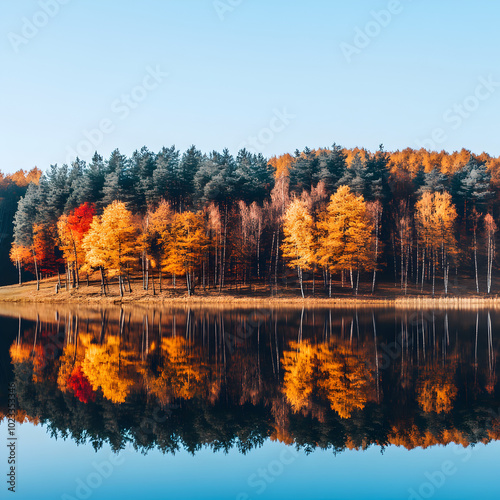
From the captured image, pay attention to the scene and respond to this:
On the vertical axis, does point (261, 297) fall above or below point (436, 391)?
below

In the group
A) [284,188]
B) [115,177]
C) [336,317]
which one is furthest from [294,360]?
[115,177]

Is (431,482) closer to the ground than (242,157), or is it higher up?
closer to the ground

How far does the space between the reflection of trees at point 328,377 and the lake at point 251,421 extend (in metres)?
0.08

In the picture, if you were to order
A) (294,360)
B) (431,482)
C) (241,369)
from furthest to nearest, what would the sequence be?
(294,360)
(241,369)
(431,482)

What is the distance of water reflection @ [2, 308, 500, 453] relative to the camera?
14125 millimetres

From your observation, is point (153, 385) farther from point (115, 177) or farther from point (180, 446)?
point (115, 177)

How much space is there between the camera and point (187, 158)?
293ft

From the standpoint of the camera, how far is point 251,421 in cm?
1479

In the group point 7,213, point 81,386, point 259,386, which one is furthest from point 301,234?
Answer: point 7,213

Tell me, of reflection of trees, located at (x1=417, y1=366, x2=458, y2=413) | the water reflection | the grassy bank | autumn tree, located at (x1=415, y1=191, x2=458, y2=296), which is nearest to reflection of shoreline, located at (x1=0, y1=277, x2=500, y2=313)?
the grassy bank

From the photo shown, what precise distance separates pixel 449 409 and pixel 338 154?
75.7 metres

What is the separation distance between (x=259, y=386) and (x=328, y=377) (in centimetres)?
318

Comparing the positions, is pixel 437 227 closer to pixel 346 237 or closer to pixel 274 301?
pixel 346 237

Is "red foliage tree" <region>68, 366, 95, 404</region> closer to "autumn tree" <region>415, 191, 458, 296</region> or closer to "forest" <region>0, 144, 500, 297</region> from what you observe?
"forest" <region>0, 144, 500, 297</region>
